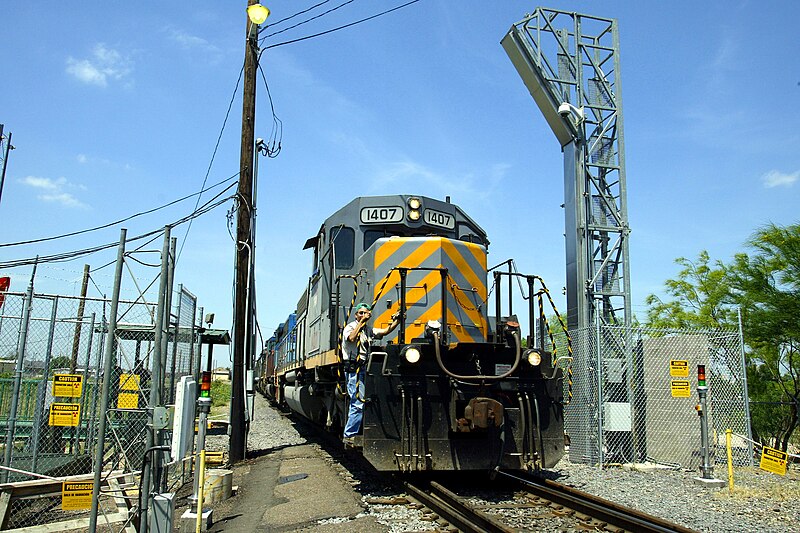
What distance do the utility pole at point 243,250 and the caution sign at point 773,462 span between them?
8.05 m

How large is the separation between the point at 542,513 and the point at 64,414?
550cm

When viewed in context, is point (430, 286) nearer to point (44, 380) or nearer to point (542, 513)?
point (542, 513)

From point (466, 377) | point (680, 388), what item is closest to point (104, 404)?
point (466, 377)

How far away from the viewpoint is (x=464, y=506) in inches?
228

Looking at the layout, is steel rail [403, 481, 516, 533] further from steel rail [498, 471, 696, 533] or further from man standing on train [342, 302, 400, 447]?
steel rail [498, 471, 696, 533]

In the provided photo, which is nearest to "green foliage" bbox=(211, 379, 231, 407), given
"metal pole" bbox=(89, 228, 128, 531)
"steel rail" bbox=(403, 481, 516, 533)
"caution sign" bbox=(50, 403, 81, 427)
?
"caution sign" bbox=(50, 403, 81, 427)

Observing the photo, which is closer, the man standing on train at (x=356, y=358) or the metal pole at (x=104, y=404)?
the metal pole at (x=104, y=404)

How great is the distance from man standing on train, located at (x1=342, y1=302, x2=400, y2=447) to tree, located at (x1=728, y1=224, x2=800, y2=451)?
9.98m

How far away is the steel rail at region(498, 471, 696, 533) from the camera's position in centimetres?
517

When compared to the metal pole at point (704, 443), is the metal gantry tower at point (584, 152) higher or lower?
higher

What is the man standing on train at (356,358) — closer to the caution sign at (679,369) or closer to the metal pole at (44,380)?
the metal pole at (44,380)

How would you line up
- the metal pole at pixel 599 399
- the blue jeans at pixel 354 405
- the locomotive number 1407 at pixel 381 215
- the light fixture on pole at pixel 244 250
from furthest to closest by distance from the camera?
the light fixture on pole at pixel 244 250 < the metal pole at pixel 599 399 < the locomotive number 1407 at pixel 381 215 < the blue jeans at pixel 354 405

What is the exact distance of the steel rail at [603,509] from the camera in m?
5.17

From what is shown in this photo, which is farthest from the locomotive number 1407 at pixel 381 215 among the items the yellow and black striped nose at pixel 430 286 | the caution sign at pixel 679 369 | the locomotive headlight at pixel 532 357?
the caution sign at pixel 679 369
